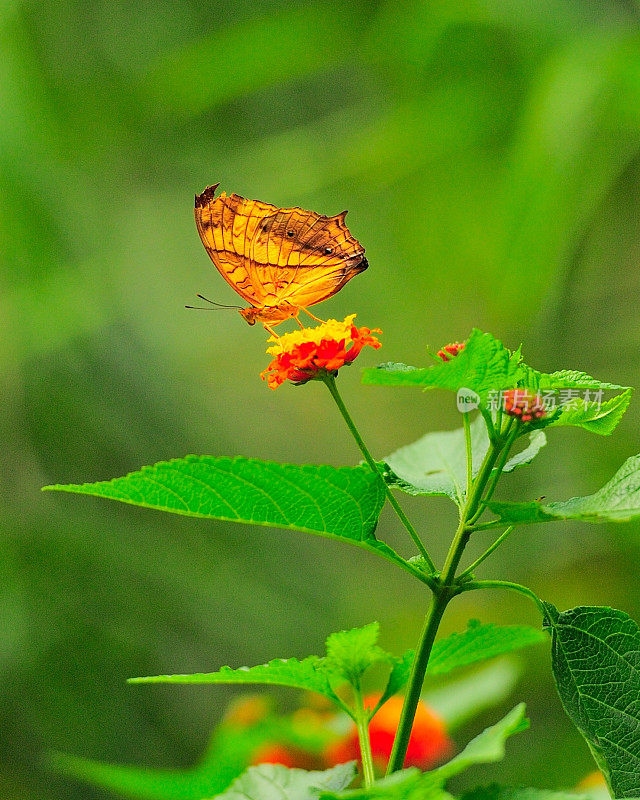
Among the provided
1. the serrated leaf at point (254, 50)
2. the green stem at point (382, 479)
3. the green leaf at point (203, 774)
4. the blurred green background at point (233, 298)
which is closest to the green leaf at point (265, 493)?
the green stem at point (382, 479)

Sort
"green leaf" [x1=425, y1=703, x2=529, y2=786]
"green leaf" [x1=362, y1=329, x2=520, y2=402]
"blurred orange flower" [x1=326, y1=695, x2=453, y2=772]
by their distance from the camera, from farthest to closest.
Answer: "blurred orange flower" [x1=326, y1=695, x2=453, y2=772]
"green leaf" [x1=362, y1=329, x2=520, y2=402]
"green leaf" [x1=425, y1=703, x2=529, y2=786]

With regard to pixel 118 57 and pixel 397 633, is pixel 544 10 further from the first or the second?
pixel 397 633

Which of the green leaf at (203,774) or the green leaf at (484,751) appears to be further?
the green leaf at (203,774)

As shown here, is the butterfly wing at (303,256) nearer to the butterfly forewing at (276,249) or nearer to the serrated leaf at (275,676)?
the butterfly forewing at (276,249)

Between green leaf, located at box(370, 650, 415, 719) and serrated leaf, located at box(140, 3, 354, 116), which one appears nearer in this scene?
green leaf, located at box(370, 650, 415, 719)

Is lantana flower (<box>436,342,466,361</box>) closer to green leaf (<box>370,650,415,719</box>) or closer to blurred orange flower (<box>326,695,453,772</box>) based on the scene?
green leaf (<box>370,650,415,719</box>)

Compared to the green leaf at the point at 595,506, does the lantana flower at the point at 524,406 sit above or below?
above

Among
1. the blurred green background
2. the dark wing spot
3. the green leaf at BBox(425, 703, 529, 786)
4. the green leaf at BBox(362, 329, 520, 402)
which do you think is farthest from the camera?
the blurred green background

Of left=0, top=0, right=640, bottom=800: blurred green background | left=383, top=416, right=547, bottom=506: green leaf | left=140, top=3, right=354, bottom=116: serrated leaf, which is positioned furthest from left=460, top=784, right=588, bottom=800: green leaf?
left=140, top=3, right=354, bottom=116: serrated leaf
